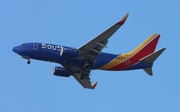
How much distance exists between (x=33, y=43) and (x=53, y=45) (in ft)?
10.1

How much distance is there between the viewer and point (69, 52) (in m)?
68.9

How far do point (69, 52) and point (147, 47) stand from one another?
1560 centimetres

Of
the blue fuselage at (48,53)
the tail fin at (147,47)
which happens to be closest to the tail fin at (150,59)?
the tail fin at (147,47)

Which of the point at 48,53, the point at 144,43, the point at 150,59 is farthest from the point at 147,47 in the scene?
the point at 48,53

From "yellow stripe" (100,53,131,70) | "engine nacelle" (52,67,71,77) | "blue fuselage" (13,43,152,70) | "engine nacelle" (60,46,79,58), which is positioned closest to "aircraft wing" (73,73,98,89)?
"engine nacelle" (52,67,71,77)

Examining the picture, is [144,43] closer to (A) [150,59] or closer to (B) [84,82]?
(A) [150,59]

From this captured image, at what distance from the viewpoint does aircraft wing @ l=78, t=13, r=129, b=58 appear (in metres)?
64.8

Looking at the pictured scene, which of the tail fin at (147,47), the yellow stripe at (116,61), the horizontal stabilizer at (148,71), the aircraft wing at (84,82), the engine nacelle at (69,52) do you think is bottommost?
the aircraft wing at (84,82)

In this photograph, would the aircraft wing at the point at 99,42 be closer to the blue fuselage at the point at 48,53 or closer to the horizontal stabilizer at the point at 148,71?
the blue fuselage at the point at 48,53

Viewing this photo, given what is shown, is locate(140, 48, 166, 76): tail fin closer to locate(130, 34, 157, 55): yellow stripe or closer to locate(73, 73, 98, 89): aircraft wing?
locate(130, 34, 157, 55): yellow stripe

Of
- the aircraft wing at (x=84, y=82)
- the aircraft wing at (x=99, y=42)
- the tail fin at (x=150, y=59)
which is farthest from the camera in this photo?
the aircraft wing at (x=84, y=82)

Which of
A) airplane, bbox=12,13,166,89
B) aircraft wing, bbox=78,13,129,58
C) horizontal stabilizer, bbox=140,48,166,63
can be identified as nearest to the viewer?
aircraft wing, bbox=78,13,129,58

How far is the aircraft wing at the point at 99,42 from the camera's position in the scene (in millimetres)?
64750

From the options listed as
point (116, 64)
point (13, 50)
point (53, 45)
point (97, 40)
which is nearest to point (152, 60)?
point (116, 64)
